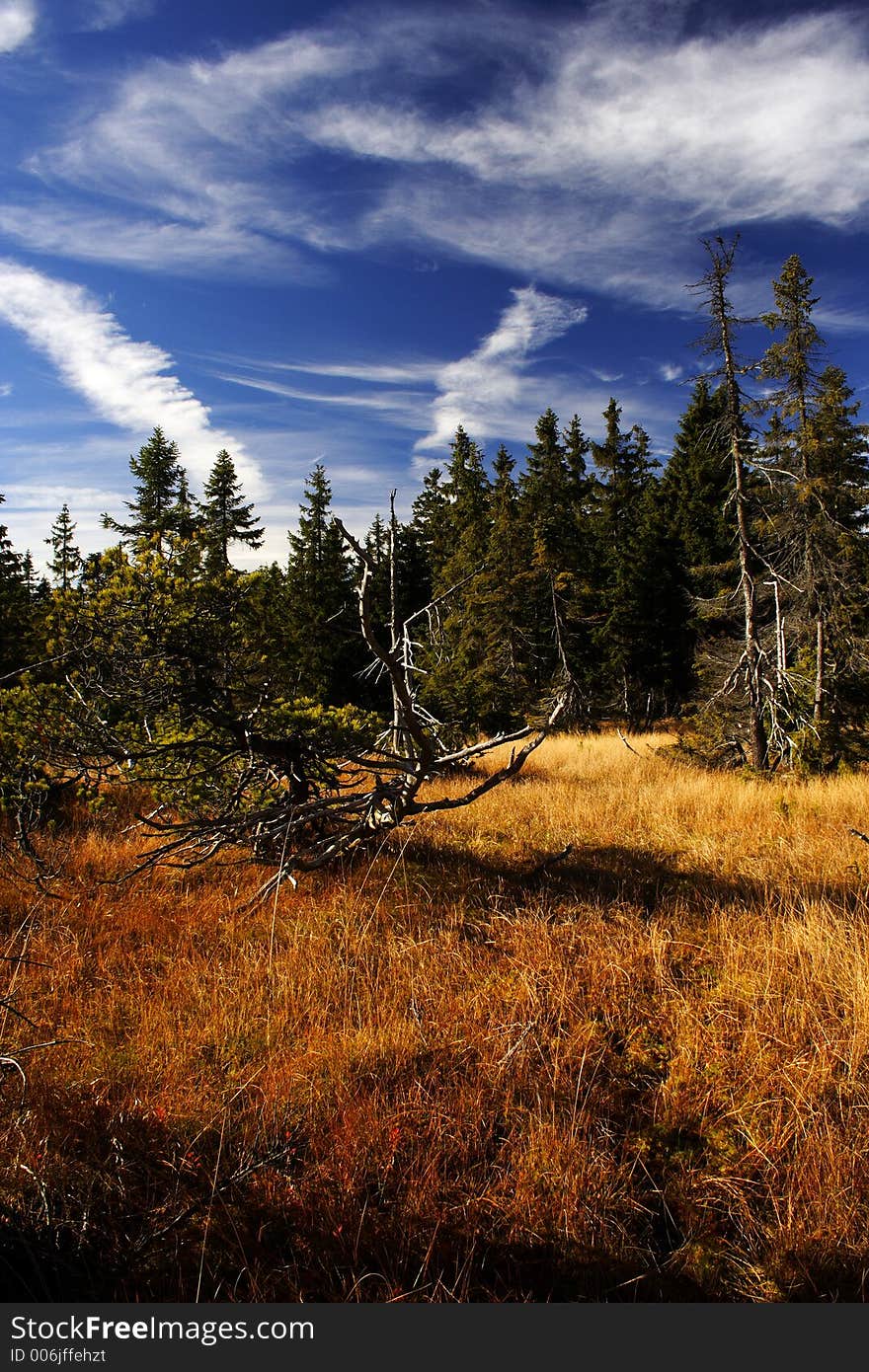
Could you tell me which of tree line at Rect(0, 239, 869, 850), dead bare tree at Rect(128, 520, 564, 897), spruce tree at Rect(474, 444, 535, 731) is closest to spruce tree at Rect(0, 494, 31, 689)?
tree line at Rect(0, 239, 869, 850)

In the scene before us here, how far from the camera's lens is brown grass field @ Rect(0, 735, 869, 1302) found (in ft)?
7.26

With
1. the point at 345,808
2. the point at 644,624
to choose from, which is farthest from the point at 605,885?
the point at 644,624

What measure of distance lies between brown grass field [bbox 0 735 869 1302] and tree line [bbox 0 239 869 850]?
1535mm

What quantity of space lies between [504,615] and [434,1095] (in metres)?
21.3

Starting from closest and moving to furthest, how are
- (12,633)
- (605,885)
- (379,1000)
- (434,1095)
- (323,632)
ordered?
(434,1095) → (379,1000) → (605,885) → (12,633) → (323,632)

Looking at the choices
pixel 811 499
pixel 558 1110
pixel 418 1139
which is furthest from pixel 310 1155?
pixel 811 499

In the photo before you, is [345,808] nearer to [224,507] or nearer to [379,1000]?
[379,1000]

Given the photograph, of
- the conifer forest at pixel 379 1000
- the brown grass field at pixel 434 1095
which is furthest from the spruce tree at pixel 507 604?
the brown grass field at pixel 434 1095

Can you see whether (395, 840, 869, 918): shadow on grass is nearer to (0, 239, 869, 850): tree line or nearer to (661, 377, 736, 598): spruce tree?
(0, 239, 869, 850): tree line

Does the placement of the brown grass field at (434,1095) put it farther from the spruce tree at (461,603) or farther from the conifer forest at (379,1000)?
the spruce tree at (461,603)

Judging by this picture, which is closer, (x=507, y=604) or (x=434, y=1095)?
(x=434, y=1095)

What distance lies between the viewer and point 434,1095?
292 cm

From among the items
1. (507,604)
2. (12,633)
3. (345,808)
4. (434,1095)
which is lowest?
(434,1095)

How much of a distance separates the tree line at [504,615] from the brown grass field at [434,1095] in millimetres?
1535
